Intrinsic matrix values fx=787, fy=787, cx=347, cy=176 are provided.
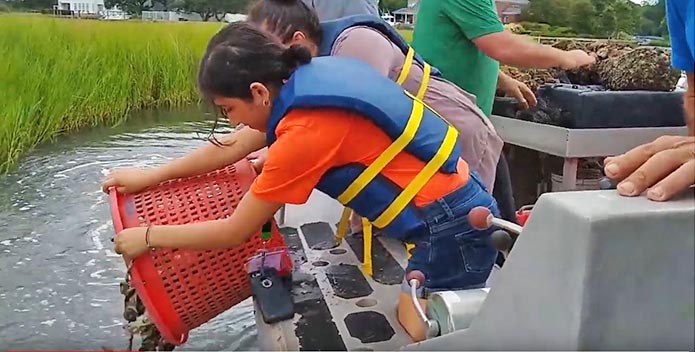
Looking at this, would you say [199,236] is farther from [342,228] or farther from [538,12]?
[538,12]

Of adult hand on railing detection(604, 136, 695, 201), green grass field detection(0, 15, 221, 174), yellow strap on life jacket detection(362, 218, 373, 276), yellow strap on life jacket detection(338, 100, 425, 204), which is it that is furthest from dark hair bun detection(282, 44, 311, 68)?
green grass field detection(0, 15, 221, 174)

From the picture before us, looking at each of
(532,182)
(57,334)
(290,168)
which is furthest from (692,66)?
(57,334)

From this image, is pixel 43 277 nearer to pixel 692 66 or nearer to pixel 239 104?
pixel 239 104

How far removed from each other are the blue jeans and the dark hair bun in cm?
44

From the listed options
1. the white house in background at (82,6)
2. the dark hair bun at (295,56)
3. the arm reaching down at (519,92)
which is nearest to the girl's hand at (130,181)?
the dark hair bun at (295,56)

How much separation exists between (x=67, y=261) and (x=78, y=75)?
3.43m

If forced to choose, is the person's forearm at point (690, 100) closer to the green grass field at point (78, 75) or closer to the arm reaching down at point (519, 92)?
the arm reaching down at point (519, 92)

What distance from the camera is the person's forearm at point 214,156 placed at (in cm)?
208

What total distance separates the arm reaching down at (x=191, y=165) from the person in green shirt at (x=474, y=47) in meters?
0.72

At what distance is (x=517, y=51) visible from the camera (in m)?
2.42

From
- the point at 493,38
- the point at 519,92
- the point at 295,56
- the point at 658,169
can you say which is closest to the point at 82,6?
the point at 519,92

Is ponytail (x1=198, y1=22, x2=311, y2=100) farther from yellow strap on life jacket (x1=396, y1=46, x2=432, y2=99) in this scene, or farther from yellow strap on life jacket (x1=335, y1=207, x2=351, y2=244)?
yellow strap on life jacket (x1=335, y1=207, x2=351, y2=244)

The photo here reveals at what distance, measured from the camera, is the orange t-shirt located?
5.46 feet

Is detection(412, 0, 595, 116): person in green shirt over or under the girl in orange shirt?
over
